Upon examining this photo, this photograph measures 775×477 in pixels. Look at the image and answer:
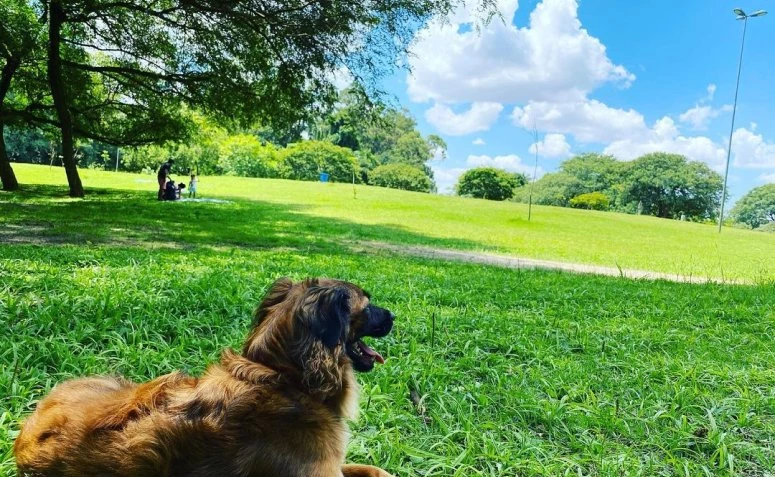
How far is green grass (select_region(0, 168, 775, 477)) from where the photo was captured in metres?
3.04

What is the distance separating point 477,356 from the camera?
4344 millimetres

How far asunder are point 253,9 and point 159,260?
29.8 feet

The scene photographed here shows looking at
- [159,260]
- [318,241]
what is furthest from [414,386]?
[318,241]

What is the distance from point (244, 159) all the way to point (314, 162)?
28.8 feet

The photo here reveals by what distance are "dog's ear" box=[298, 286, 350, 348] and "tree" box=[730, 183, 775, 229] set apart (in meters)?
101

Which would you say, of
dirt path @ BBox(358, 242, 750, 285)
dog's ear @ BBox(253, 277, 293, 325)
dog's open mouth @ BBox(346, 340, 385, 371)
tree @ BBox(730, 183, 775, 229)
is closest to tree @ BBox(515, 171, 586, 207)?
tree @ BBox(730, 183, 775, 229)

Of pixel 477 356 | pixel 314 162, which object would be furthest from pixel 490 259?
pixel 314 162

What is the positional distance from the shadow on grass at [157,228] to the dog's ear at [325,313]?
834 centimetres

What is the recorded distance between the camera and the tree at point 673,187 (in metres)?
70.1

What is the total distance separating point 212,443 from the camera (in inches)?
77.2

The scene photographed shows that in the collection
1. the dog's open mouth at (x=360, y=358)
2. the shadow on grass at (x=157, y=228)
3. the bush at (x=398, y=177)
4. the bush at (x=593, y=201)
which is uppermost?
the bush at (x=398, y=177)

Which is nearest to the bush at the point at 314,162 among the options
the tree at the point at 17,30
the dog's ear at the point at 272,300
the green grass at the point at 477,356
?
the tree at the point at 17,30

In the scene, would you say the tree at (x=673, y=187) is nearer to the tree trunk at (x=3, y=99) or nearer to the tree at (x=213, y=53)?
the tree at (x=213, y=53)

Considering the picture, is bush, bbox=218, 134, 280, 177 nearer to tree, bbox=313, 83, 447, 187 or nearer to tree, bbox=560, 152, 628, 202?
tree, bbox=313, 83, 447, 187
